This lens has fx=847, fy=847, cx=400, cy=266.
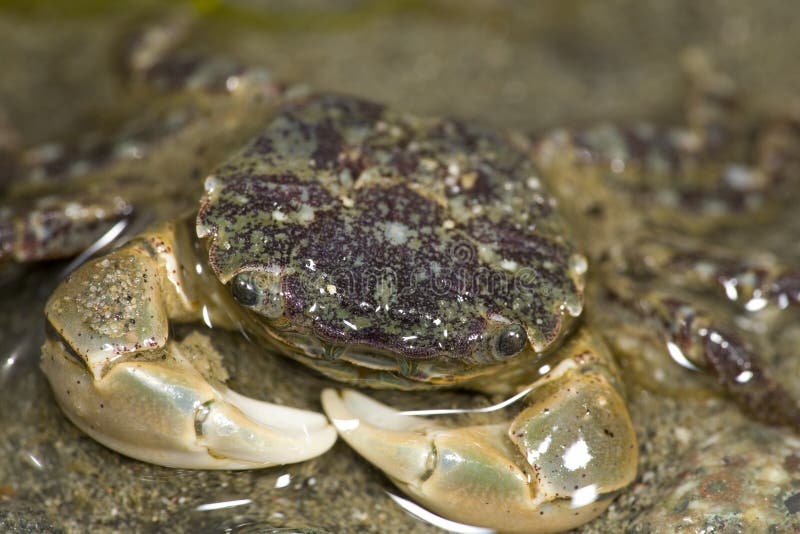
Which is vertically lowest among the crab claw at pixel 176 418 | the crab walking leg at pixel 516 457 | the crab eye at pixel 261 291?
the crab walking leg at pixel 516 457

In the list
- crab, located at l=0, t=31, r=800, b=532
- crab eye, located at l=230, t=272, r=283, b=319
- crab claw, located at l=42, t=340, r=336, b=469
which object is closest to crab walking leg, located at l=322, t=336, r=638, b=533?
crab, located at l=0, t=31, r=800, b=532

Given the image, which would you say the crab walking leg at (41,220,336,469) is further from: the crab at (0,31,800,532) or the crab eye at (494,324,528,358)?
the crab eye at (494,324,528,358)

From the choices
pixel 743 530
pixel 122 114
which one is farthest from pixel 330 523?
pixel 122 114

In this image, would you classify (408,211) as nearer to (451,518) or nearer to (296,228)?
(296,228)

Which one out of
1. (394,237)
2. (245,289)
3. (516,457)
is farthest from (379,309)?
(516,457)

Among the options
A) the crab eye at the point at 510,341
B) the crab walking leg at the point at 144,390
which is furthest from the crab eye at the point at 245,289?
the crab eye at the point at 510,341

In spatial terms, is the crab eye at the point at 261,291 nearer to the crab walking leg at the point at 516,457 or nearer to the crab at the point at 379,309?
the crab at the point at 379,309
